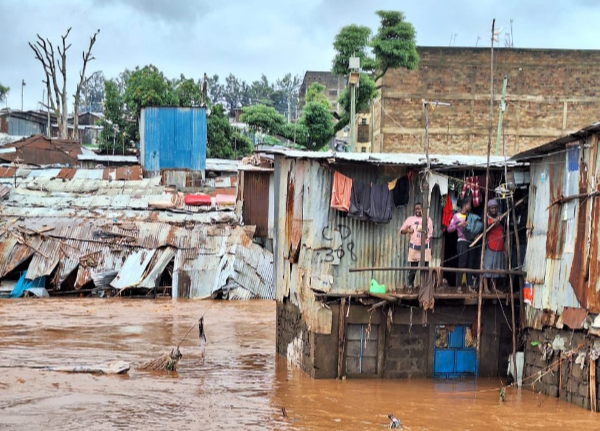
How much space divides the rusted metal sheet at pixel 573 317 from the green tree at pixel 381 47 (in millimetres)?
22799

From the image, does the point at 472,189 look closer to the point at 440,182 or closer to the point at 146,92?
the point at 440,182

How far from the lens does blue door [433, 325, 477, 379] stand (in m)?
13.9

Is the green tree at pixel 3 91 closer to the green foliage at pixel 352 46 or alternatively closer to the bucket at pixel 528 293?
the green foliage at pixel 352 46

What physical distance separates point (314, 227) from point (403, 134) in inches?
955

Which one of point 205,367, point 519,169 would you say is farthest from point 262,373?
point 519,169

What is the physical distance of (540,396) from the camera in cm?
1262

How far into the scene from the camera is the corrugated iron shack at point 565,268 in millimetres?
11232

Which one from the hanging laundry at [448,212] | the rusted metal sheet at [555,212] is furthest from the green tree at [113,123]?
the rusted metal sheet at [555,212]

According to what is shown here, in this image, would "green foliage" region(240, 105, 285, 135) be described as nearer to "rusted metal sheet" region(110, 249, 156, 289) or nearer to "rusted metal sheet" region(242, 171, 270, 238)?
"rusted metal sheet" region(242, 171, 270, 238)

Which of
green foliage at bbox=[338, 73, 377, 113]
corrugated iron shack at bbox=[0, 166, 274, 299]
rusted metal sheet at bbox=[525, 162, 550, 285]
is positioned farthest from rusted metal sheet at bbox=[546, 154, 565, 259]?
green foliage at bbox=[338, 73, 377, 113]

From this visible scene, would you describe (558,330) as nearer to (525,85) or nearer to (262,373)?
(262,373)

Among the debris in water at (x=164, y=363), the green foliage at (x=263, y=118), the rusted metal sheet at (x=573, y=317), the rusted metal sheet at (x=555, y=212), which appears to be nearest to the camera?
the rusted metal sheet at (x=573, y=317)

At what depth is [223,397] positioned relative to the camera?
1252cm

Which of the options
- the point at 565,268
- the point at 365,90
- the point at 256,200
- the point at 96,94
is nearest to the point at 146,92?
the point at 365,90
